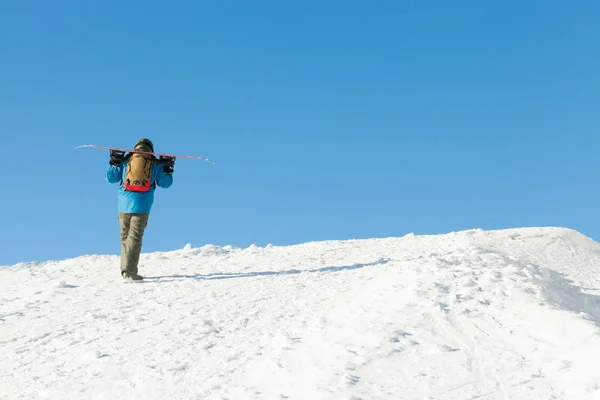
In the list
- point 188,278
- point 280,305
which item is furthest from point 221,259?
point 280,305

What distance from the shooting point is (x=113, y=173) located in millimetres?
13031

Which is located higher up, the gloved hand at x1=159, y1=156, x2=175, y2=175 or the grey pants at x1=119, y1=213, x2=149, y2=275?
the gloved hand at x1=159, y1=156, x2=175, y2=175

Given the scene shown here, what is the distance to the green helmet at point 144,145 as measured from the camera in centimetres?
1292

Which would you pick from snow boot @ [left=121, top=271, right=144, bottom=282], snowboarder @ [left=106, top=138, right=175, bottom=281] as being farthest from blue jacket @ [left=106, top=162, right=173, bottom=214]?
snow boot @ [left=121, top=271, right=144, bottom=282]

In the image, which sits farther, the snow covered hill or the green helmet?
the green helmet

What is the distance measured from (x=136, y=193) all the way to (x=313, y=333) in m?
6.02

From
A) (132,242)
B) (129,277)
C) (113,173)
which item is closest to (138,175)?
(113,173)

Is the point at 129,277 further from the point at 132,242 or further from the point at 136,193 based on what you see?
the point at 136,193

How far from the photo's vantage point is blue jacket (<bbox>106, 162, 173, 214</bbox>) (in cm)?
1274

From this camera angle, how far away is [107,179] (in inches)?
514

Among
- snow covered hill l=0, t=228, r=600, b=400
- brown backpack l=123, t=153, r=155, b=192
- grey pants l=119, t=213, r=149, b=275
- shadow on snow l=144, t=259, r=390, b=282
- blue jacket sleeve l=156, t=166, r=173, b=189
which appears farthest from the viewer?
blue jacket sleeve l=156, t=166, r=173, b=189

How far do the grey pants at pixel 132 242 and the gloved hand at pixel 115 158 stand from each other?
1.00 meters

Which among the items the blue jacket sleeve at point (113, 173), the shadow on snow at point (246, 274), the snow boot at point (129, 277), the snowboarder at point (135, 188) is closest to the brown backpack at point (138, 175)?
the snowboarder at point (135, 188)

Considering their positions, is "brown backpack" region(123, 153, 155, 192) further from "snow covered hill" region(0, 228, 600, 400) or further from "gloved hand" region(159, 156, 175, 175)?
"snow covered hill" region(0, 228, 600, 400)
